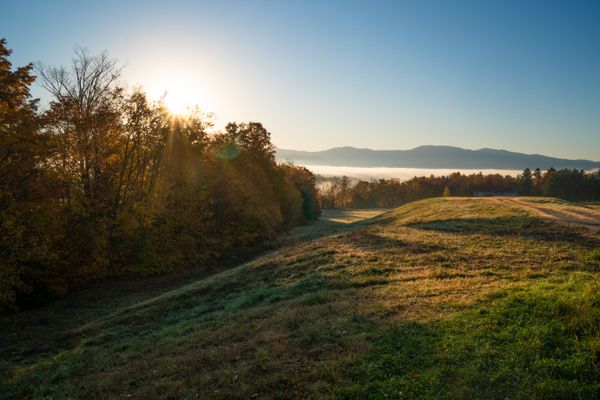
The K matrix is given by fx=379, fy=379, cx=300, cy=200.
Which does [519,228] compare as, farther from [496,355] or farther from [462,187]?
[462,187]

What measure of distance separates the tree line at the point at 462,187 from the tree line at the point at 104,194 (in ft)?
352

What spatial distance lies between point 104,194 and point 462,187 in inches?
5707

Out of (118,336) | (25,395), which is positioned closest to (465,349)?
(25,395)

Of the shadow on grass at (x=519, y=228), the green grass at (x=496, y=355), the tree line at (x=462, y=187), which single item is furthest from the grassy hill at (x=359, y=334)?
the tree line at (x=462, y=187)

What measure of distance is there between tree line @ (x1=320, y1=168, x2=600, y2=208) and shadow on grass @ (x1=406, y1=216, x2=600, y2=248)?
108193 millimetres

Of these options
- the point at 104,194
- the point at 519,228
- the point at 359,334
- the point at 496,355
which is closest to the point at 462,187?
the point at 519,228

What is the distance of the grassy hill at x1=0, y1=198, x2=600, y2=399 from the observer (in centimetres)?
873

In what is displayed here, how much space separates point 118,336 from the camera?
60.0 feet

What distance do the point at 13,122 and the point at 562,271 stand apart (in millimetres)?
31369

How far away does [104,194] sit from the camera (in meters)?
34.5

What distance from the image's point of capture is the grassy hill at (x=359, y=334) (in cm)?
873

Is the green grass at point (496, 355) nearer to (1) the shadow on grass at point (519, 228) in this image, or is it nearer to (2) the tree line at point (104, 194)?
(1) the shadow on grass at point (519, 228)

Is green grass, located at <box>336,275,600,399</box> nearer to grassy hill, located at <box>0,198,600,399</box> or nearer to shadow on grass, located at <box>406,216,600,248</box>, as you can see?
grassy hill, located at <box>0,198,600,399</box>

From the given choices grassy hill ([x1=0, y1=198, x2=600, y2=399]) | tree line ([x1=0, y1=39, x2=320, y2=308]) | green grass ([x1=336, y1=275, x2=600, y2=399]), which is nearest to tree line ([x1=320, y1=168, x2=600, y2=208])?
tree line ([x1=0, y1=39, x2=320, y2=308])
